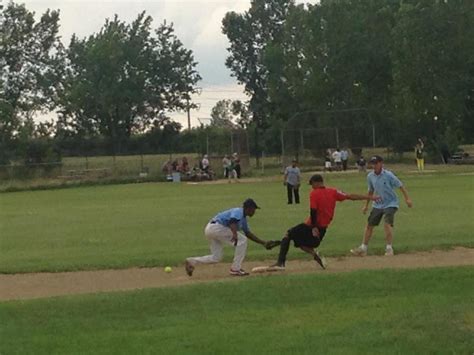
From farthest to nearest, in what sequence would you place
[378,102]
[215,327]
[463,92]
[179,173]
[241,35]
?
[241,35] < [378,102] < [463,92] < [179,173] < [215,327]

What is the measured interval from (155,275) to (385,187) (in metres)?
4.47

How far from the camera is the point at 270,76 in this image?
90812mm

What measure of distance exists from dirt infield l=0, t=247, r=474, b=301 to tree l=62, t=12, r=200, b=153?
251ft

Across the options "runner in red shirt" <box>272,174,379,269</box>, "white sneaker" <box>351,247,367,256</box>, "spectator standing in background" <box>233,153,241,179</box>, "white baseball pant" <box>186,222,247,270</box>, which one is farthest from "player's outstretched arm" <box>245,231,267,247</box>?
"spectator standing in background" <box>233,153,241,179</box>

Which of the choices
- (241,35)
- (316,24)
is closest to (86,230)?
(316,24)

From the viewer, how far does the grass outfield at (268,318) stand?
8.98m

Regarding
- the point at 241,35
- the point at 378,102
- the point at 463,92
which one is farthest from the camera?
the point at 241,35

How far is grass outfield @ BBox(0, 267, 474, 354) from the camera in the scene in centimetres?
898

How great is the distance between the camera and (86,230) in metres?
24.0

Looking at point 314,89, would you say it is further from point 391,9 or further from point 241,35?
point 241,35

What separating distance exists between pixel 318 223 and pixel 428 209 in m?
12.8

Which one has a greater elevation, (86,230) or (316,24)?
(316,24)

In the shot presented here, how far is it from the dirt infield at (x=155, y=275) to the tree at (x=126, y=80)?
76.4 meters

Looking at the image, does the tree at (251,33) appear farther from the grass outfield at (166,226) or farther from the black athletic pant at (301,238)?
the black athletic pant at (301,238)
